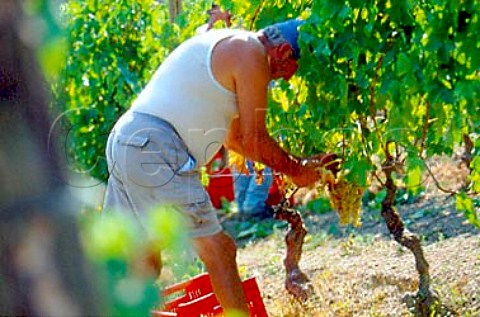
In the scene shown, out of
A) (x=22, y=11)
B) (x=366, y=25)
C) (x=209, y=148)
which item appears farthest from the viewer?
(x=209, y=148)

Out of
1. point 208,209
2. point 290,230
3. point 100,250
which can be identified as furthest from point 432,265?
point 100,250

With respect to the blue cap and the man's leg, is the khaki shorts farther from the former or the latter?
the blue cap

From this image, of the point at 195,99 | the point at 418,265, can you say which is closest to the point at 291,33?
the point at 195,99

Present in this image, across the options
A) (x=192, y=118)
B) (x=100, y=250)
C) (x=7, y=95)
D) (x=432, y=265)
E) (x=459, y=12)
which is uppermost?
(x=7, y=95)

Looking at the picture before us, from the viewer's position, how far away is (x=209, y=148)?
328 centimetres

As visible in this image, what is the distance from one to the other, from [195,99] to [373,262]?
2203mm

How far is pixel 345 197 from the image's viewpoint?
3.65 m

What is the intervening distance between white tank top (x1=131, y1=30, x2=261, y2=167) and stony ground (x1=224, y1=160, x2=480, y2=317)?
136 centimetres

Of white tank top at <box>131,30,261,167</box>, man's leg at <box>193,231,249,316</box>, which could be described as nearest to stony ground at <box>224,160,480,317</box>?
man's leg at <box>193,231,249,316</box>

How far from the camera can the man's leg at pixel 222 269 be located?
3.22m

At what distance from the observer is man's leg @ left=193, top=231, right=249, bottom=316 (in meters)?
3.22

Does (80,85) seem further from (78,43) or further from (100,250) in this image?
(100,250)

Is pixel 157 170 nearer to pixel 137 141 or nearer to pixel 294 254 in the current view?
pixel 137 141

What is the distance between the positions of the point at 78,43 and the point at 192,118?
3.94 meters
